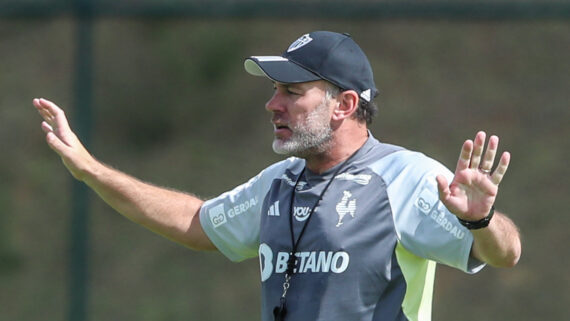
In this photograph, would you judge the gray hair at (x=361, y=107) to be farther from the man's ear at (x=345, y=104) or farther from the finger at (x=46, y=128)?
the finger at (x=46, y=128)

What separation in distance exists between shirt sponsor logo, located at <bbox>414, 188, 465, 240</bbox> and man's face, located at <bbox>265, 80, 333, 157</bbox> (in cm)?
41

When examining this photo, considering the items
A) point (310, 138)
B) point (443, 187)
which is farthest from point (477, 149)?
point (310, 138)

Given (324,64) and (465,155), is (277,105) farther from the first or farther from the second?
(465,155)

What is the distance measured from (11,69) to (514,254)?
12.7 feet

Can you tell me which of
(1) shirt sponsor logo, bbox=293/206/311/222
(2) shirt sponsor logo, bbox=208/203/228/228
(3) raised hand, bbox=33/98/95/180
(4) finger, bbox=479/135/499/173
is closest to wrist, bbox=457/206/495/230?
(4) finger, bbox=479/135/499/173

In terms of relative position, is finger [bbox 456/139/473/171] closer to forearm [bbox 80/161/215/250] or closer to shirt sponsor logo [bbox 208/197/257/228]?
shirt sponsor logo [bbox 208/197/257/228]

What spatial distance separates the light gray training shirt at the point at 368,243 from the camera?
121 inches

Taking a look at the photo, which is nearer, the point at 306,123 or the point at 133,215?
the point at 306,123

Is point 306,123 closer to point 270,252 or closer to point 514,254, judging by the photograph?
point 270,252

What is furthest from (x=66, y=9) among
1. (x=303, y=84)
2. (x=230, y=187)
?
(x=303, y=84)

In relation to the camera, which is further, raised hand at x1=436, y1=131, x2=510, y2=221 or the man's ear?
the man's ear

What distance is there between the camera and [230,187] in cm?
577

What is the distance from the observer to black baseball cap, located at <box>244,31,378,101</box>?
3.36m

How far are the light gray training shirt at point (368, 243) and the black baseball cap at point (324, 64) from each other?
9.0 inches
